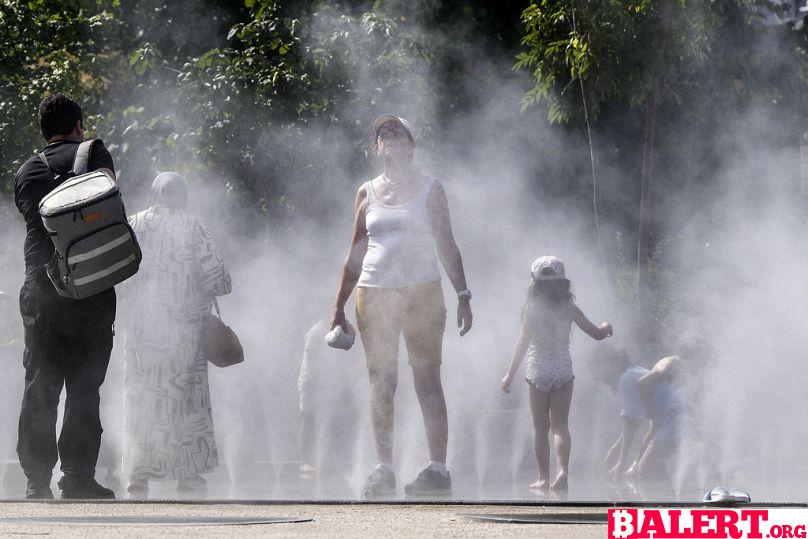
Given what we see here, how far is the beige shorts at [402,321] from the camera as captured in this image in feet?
21.5

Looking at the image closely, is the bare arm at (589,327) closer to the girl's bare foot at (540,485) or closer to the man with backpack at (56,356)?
the girl's bare foot at (540,485)

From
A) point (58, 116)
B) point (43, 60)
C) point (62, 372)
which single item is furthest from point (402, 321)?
point (43, 60)

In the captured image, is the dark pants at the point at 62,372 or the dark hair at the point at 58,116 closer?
the dark pants at the point at 62,372

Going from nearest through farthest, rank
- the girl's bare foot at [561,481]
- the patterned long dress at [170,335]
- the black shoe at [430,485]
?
the black shoe at [430,485], the patterned long dress at [170,335], the girl's bare foot at [561,481]

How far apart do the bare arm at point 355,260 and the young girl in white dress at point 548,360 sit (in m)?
0.93

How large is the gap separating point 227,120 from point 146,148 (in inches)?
27.6

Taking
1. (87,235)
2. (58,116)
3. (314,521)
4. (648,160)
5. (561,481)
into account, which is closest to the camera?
(314,521)

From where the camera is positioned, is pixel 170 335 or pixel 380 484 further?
pixel 170 335

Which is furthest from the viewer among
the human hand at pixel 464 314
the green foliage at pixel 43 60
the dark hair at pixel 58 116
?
the green foliage at pixel 43 60

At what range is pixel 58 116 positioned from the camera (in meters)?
6.07

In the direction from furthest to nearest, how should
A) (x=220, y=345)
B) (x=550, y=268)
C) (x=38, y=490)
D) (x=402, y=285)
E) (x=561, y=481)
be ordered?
1. (x=550, y=268)
2. (x=561, y=481)
3. (x=220, y=345)
4. (x=402, y=285)
5. (x=38, y=490)

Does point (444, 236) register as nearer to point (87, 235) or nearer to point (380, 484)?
point (380, 484)

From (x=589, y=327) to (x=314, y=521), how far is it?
278 centimetres

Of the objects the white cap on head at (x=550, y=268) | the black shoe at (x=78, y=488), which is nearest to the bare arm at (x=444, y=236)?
the white cap on head at (x=550, y=268)
